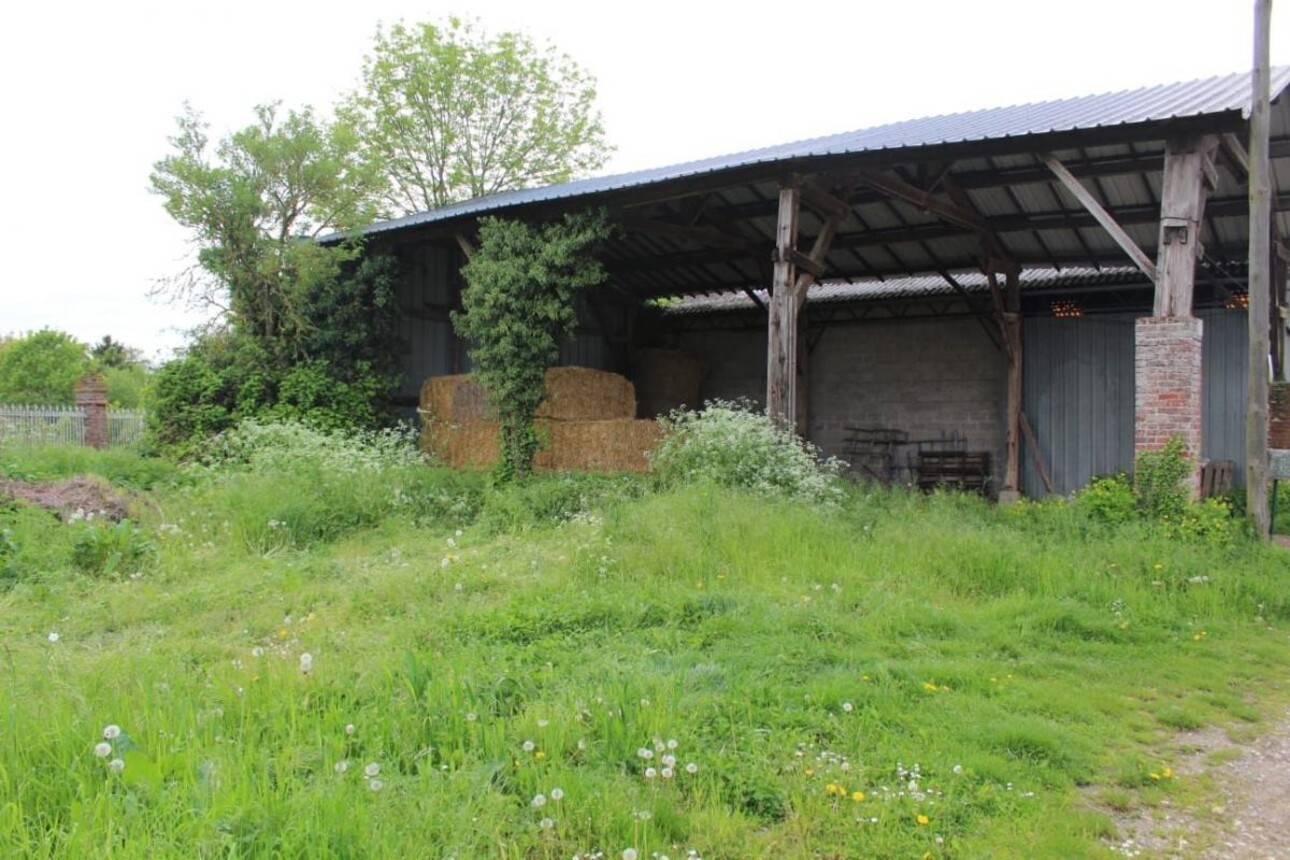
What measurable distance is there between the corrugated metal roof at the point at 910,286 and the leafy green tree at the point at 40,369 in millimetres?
31267

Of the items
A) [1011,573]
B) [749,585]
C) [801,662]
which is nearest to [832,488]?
[1011,573]

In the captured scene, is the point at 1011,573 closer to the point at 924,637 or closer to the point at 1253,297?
the point at 924,637

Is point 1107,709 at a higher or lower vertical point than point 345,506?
lower

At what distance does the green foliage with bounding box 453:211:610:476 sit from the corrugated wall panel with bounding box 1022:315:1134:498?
27.7ft

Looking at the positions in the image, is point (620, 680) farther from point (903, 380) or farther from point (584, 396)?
point (903, 380)

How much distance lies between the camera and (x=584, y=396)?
45.9ft

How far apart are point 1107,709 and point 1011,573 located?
2.33 metres

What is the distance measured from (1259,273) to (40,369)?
44806 millimetres

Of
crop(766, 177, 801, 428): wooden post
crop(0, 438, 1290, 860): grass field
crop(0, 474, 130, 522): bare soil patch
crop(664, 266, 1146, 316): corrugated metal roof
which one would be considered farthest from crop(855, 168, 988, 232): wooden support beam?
crop(0, 474, 130, 522): bare soil patch

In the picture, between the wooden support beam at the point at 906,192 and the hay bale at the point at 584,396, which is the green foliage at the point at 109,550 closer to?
the hay bale at the point at 584,396

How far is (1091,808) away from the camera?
3178mm

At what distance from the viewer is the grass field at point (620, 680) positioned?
2.72m

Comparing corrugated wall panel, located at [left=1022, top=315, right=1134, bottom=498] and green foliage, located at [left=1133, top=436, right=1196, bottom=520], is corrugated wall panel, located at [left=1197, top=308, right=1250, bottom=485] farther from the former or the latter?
green foliage, located at [left=1133, top=436, right=1196, bottom=520]

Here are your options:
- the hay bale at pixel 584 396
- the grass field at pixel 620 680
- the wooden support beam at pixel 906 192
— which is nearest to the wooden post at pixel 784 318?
the wooden support beam at pixel 906 192
